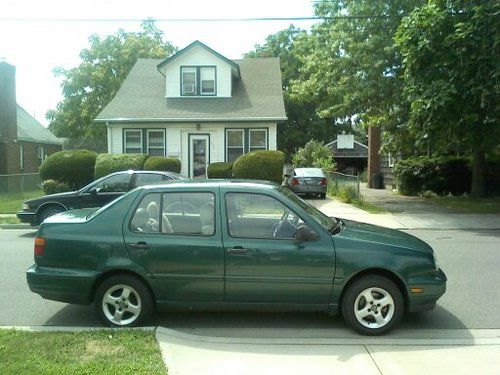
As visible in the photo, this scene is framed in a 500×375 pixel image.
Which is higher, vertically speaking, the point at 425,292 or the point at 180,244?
the point at 180,244

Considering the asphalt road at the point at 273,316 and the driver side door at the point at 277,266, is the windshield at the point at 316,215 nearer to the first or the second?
the driver side door at the point at 277,266

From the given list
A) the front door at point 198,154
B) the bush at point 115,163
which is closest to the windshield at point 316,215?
the bush at point 115,163

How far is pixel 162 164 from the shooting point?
21500mm

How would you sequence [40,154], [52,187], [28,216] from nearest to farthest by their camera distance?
[28,216], [52,187], [40,154]

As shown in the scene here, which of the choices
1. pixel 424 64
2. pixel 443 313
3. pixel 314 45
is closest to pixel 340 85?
pixel 314 45

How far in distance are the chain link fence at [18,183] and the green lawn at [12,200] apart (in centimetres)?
19

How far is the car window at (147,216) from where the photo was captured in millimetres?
5816

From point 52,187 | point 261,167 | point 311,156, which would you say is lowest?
point 52,187

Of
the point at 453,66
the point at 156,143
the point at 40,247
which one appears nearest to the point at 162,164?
the point at 156,143

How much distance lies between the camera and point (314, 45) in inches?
977

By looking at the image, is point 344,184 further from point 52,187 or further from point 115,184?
point 115,184

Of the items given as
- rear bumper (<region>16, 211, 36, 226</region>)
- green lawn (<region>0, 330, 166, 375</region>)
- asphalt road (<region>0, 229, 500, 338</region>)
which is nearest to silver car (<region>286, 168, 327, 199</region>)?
rear bumper (<region>16, 211, 36, 226</region>)

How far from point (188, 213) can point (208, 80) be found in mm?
20073

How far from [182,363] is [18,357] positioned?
139cm
